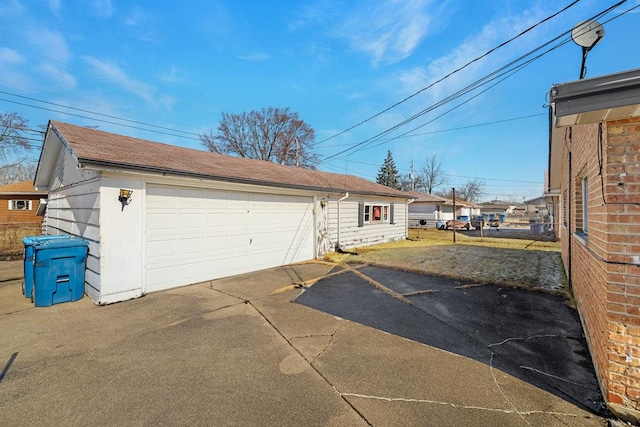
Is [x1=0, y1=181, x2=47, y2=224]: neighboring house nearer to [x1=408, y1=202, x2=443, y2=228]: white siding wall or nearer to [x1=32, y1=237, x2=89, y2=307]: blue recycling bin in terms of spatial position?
[x1=32, y1=237, x2=89, y2=307]: blue recycling bin

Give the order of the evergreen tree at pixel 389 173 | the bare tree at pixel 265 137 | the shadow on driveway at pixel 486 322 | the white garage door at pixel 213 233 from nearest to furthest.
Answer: the shadow on driveway at pixel 486 322
the white garage door at pixel 213 233
the bare tree at pixel 265 137
the evergreen tree at pixel 389 173

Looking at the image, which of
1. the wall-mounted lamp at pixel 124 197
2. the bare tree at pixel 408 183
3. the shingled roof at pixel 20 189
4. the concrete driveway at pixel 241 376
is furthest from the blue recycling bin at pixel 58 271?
the bare tree at pixel 408 183

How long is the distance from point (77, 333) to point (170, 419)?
2847 millimetres

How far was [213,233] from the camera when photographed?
7031 mm

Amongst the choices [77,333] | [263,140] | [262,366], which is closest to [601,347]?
[262,366]

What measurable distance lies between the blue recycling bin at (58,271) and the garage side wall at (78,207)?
18 centimetres

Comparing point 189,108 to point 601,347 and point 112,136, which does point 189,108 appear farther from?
point 601,347

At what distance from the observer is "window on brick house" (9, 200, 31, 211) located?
21.6m

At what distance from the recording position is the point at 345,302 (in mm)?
5449

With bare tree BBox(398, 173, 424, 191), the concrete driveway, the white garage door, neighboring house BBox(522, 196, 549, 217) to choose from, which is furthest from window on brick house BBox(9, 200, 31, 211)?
bare tree BBox(398, 173, 424, 191)

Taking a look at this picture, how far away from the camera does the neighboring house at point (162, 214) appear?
211 inches

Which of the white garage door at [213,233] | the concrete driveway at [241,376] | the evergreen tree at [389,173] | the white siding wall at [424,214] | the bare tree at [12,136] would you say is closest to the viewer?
the concrete driveway at [241,376]

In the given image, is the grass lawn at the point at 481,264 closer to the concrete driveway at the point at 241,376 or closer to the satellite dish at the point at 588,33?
the concrete driveway at the point at 241,376

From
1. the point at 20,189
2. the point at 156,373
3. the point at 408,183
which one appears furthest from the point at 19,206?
the point at 408,183
